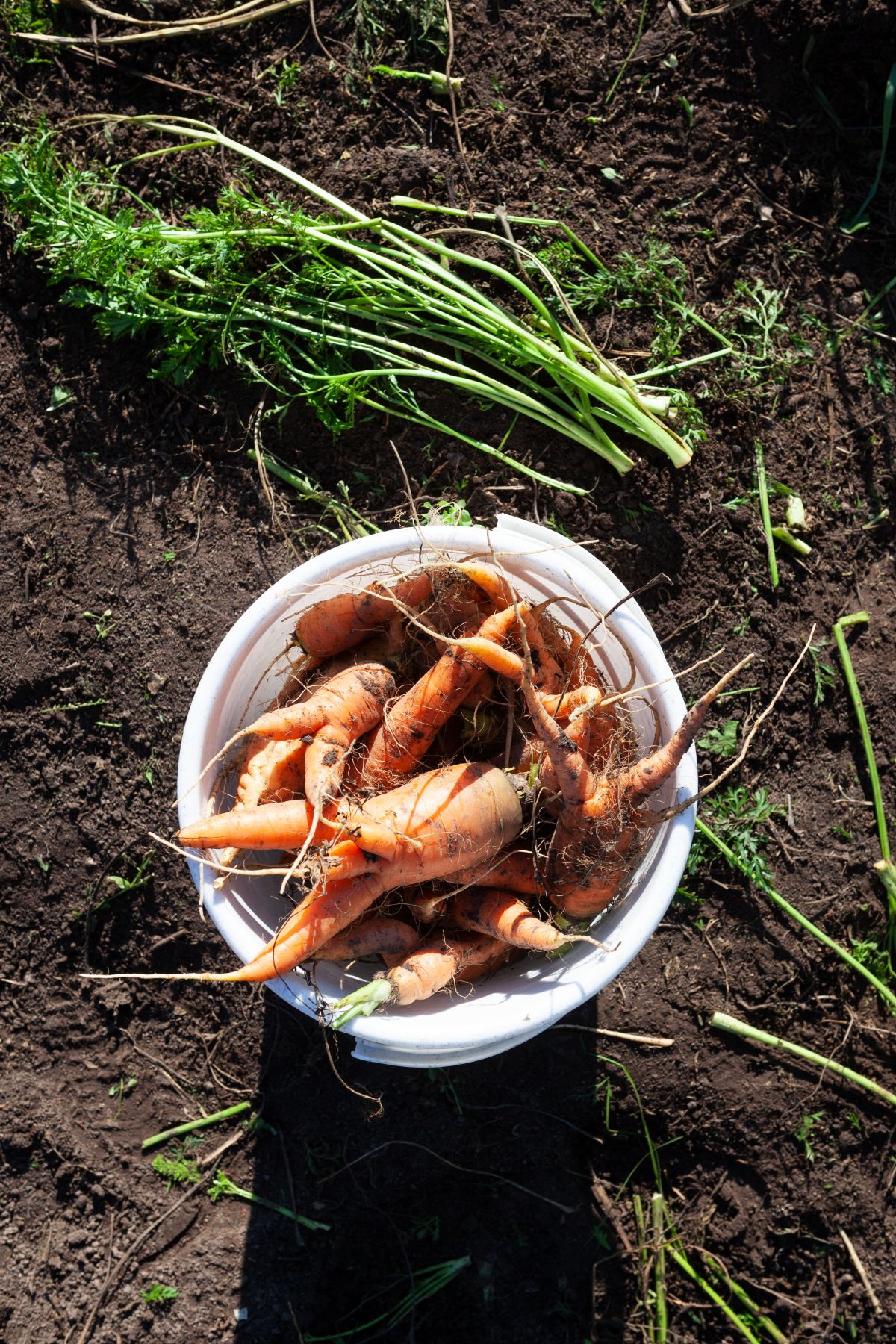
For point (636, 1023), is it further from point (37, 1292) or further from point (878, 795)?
point (37, 1292)

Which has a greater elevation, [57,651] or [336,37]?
[336,37]

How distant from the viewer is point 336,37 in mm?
2441

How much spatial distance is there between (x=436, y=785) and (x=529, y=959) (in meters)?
0.42

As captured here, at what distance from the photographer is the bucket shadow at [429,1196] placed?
2.36 meters

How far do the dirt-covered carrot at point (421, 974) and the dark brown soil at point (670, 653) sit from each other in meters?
0.65

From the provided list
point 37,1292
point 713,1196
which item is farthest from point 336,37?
point 37,1292

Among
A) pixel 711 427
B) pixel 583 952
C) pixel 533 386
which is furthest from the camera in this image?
pixel 711 427

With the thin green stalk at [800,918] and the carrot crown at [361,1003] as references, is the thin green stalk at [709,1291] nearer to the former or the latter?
the thin green stalk at [800,918]

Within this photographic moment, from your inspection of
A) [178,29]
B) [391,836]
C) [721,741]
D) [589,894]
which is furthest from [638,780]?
[178,29]

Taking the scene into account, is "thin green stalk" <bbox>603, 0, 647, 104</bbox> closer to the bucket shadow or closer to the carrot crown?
the carrot crown

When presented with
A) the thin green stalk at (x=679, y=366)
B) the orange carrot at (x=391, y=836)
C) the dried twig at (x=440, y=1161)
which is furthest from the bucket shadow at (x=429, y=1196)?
the thin green stalk at (x=679, y=366)

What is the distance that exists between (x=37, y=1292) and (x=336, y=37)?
3.32 meters

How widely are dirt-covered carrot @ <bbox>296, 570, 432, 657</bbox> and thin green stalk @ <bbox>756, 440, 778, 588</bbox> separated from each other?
3.32 feet

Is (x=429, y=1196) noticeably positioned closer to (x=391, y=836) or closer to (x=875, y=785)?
(x=391, y=836)
